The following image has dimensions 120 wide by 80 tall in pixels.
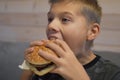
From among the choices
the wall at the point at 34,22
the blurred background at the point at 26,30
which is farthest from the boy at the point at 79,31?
the wall at the point at 34,22

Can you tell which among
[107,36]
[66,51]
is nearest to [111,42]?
[107,36]

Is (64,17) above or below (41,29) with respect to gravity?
above

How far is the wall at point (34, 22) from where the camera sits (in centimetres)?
162

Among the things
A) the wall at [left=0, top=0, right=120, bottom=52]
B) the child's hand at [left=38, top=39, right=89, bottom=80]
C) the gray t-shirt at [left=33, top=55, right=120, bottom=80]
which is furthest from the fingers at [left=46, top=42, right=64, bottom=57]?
the wall at [left=0, top=0, right=120, bottom=52]

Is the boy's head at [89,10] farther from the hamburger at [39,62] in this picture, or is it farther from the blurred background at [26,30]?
the blurred background at [26,30]

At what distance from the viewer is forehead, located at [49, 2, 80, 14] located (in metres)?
1.00

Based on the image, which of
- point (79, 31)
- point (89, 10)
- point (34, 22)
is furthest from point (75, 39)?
point (34, 22)

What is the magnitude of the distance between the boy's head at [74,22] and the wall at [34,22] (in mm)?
559

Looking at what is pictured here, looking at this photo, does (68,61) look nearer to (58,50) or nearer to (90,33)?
(58,50)

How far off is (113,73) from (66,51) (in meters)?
0.28

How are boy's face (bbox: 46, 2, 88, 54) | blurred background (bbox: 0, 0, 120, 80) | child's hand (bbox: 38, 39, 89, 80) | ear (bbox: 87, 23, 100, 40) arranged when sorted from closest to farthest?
child's hand (bbox: 38, 39, 89, 80) < boy's face (bbox: 46, 2, 88, 54) < ear (bbox: 87, 23, 100, 40) < blurred background (bbox: 0, 0, 120, 80)

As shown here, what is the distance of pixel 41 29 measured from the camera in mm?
1881

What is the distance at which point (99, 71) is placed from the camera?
1.04 meters

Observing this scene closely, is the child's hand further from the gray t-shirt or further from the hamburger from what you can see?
the gray t-shirt
